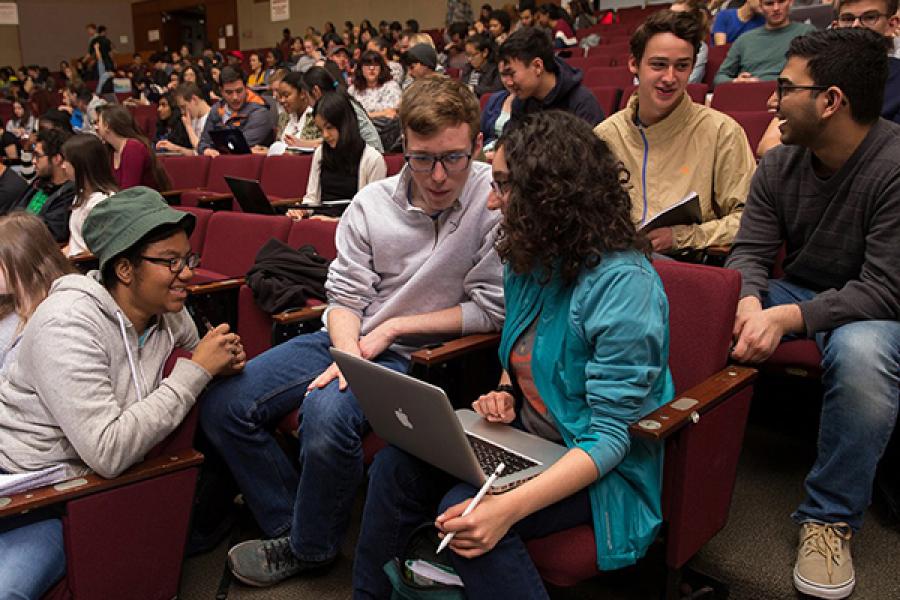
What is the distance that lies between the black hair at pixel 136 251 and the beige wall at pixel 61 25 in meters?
17.5

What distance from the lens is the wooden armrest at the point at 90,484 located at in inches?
45.1

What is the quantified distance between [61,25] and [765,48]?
55.2ft

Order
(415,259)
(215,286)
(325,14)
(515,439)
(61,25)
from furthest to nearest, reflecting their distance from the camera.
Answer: (61,25)
(325,14)
(215,286)
(415,259)
(515,439)

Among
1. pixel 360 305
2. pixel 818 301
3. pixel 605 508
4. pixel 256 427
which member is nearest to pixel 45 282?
pixel 256 427

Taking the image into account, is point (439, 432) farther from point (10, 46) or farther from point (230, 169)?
point (10, 46)

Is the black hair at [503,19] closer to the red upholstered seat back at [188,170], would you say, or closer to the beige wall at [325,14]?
the red upholstered seat back at [188,170]

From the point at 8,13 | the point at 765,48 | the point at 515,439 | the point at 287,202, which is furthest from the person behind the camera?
the point at 8,13

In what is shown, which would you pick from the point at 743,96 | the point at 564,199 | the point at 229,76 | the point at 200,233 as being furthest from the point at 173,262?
the point at 229,76

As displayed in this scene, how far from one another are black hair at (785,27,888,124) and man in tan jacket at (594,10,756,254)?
41 centimetres

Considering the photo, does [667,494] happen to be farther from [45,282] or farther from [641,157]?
[45,282]

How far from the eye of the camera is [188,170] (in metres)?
4.82

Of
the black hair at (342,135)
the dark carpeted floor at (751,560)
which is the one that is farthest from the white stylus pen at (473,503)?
the black hair at (342,135)

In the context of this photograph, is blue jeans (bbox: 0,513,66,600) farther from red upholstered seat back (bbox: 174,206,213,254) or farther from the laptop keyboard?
red upholstered seat back (bbox: 174,206,213,254)

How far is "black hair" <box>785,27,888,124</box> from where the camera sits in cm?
151
